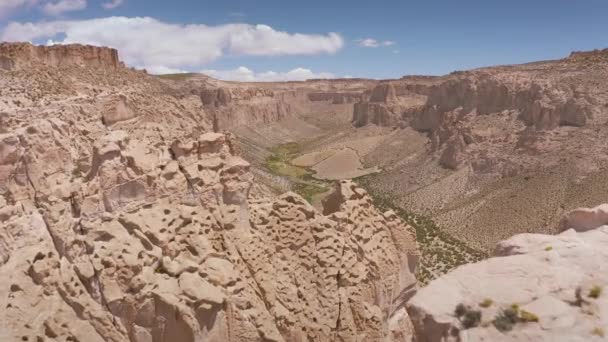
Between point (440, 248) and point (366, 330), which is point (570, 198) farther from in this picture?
point (366, 330)

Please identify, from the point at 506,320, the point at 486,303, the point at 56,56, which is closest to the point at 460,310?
the point at 486,303

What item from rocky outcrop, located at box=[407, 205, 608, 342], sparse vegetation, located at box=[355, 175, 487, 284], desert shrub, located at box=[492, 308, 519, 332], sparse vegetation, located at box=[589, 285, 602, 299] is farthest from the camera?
sparse vegetation, located at box=[355, 175, 487, 284]

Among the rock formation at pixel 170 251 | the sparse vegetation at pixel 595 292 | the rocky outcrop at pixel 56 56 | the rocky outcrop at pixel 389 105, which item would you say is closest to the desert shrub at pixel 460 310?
the sparse vegetation at pixel 595 292

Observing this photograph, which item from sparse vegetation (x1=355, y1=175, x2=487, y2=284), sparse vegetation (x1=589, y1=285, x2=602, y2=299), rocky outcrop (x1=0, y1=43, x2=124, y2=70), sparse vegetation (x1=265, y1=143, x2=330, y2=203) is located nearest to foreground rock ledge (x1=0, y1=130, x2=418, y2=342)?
sparse vegetation (x1=589, y1=285, x2=602, y2=299)

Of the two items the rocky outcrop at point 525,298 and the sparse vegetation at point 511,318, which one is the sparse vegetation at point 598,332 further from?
the sparse vegetation at point 511,318

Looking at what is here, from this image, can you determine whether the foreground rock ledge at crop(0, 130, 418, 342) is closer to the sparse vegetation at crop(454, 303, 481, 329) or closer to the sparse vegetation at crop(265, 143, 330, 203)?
the sparse vegetation at crop(454, 303, 481, 329)

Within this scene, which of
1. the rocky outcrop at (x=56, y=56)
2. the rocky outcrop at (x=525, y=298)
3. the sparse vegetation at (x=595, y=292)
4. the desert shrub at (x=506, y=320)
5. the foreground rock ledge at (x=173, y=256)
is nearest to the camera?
the rocky outcrop at (x=525, y=298)

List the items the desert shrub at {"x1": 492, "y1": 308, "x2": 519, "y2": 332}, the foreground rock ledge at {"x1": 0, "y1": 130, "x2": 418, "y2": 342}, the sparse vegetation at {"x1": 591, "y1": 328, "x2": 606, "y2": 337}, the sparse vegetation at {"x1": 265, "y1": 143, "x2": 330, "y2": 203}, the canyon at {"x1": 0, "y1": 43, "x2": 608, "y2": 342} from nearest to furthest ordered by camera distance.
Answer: the sparse vegetation at {"x1": 591, "y1": 328, "x2": 606, "y2": 337} < the desert shrub at {"x1": 492, "y1": 308, "x2": 519, "y2": 332} < the canyon at {"x1": 0, "y1": 43, "x2": 608, "y2": 342} < the foreground rock ledge at {"x1": 0, "y1": 130, "x2": 418, "y2": 342} < the sparse vegetation at {"x1": 265, "y1": 143, "x2": 330, "y2": 203}
